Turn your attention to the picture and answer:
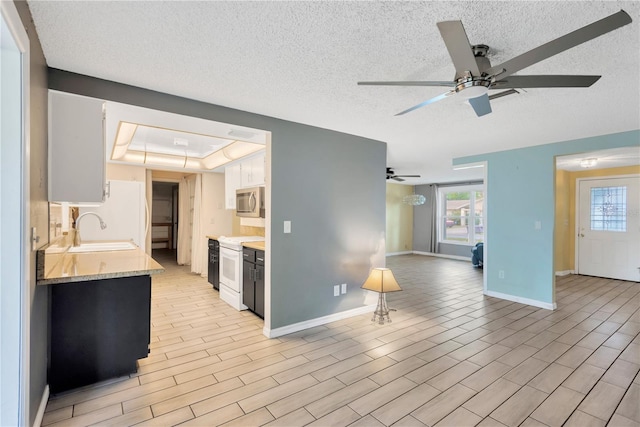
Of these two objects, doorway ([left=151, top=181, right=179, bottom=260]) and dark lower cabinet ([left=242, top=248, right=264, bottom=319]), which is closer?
dark lower cabinet ([left=242, top=248, right=264, bottom=319])

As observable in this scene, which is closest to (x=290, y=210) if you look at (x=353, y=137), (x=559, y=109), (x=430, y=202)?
(x=353, y=137)

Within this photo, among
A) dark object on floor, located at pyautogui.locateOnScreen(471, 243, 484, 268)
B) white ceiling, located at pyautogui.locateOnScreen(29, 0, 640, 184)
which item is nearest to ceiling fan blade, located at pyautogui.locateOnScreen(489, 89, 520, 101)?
white ceiling, located at pyautogui.locateOnScreen(29, 0, 640, 184)

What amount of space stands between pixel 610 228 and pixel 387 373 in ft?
21.4

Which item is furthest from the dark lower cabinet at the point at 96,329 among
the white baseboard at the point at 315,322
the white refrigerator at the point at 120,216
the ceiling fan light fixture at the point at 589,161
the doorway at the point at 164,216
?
the doorway at the point at 164,216

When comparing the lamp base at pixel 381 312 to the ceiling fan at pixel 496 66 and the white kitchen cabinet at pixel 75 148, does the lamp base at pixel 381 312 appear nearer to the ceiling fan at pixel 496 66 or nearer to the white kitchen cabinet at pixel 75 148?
the ceiling fan at pixel 496 66

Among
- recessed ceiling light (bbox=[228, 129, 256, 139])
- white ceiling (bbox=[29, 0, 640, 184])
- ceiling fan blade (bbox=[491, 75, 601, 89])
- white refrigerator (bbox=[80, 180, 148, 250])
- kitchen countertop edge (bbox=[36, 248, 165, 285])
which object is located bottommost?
kitchen countertop edge (bbox=[36, 248, 165, 285])

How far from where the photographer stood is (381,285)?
141 inches

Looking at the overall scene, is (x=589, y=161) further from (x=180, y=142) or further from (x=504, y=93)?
(x=180, y=142)

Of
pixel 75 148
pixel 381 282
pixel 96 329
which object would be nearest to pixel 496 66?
pixel 381 282

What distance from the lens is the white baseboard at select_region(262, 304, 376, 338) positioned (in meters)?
3.24

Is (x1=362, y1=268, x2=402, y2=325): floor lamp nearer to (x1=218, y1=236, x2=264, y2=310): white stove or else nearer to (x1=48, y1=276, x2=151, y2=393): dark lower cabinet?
(x1=218, y1=236, x2=264, y2=310): white stove

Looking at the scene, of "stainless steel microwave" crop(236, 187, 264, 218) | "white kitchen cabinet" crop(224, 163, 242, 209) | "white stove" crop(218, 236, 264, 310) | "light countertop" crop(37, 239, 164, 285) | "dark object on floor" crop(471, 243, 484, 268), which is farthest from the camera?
"dark object on floor" crop(471, 243, 484, 268)

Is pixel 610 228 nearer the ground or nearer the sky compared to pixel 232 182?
nearer the ground

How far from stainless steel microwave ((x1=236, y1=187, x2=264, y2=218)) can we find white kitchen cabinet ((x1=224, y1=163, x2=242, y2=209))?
0.45 m
